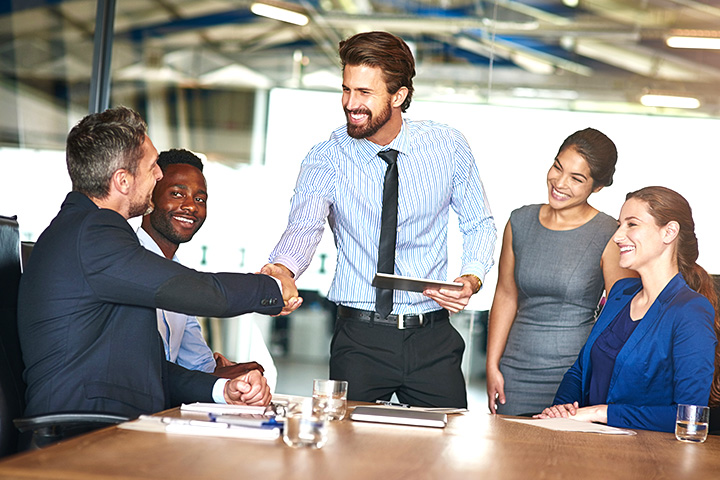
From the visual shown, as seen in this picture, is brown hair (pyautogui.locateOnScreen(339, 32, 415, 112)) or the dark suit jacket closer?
the dark suit jacket

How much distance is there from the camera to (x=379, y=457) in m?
1.51

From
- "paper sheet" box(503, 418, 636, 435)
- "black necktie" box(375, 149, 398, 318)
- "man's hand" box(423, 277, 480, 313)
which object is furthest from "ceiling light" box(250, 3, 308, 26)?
"paper sheet" box(503, 418, 636, 435)

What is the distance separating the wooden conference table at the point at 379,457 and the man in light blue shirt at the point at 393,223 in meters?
0.81

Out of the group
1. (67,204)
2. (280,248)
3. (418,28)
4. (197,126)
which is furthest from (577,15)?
(67,204)

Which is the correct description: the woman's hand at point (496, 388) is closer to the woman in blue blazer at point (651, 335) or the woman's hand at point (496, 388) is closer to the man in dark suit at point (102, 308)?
the woman in blue blazer at point (651, 335)

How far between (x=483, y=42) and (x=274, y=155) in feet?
4.80

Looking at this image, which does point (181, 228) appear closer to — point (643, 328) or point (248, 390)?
point (248, 390)

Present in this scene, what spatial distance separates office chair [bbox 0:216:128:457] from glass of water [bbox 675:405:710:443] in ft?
4.48

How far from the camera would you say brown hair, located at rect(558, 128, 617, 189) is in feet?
11.3

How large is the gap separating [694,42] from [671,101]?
0.38 metres

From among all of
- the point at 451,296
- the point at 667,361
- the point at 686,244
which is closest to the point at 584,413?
the point at 667,361

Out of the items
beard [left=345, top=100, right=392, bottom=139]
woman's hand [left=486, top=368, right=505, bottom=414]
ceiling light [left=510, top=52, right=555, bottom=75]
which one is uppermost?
ceiling light [left=510, top=52, right=555, bottom=75]

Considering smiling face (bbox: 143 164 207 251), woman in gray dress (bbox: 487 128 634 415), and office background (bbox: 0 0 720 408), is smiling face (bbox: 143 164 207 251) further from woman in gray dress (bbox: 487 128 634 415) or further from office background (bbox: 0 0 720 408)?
office background (bbox: 0 0 720 408)

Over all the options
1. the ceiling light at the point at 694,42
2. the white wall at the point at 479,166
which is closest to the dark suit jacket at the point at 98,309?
the white wall at the point at 479,166
